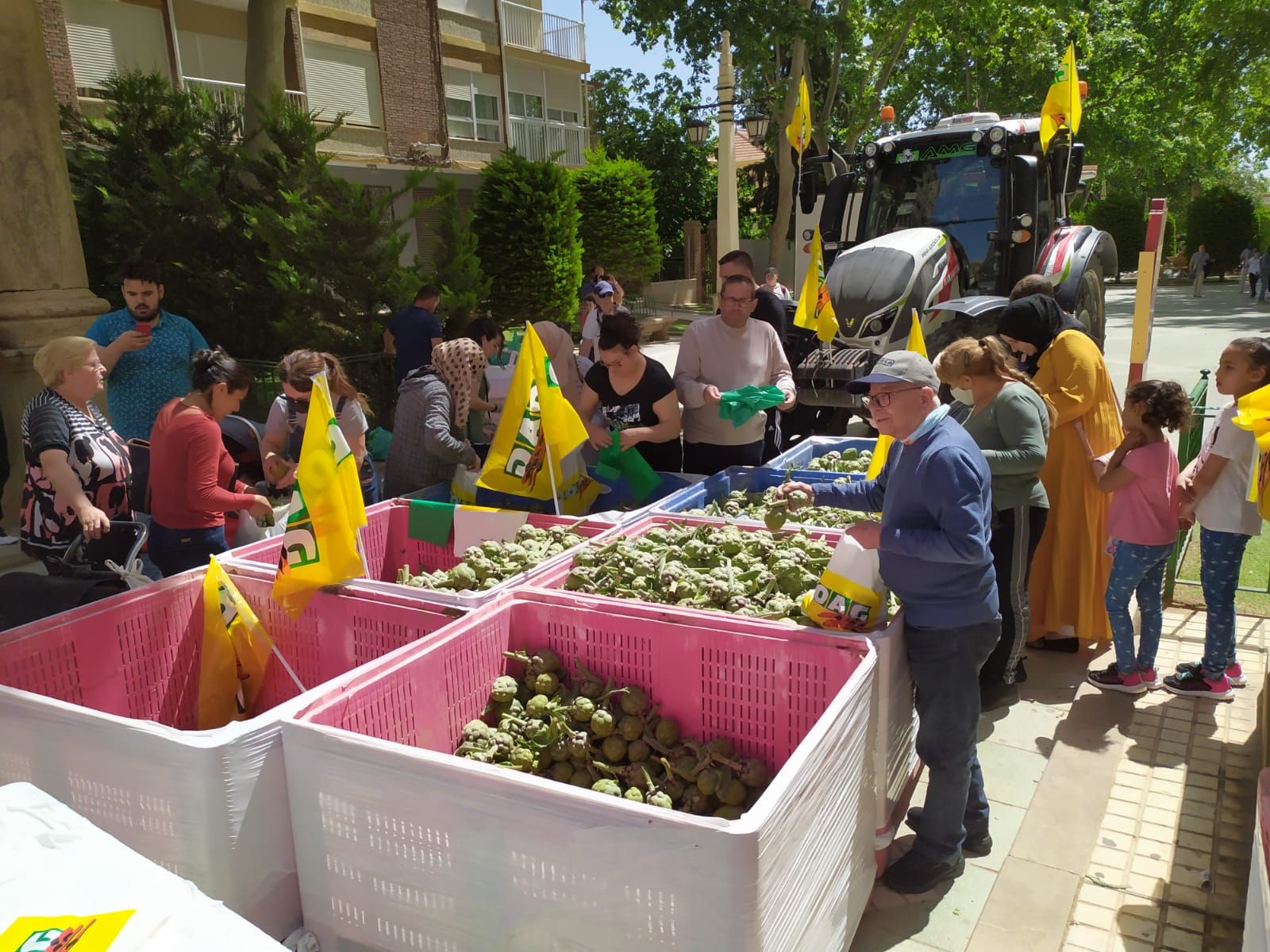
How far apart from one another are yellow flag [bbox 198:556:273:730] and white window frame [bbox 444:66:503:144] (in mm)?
23788

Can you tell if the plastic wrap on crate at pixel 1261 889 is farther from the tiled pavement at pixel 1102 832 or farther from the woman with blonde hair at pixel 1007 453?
the woman with blonde hair at pixel 1007 453

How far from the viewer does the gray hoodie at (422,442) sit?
475 centimetres

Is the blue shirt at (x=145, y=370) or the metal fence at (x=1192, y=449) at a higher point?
the blue shirt at (x=145, y=370)

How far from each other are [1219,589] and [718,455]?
248 cm

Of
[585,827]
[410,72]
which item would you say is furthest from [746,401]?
[410,72]

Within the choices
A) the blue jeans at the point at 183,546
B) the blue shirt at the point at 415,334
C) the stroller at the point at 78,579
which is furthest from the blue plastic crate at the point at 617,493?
the blue shirt at the point at 415,334

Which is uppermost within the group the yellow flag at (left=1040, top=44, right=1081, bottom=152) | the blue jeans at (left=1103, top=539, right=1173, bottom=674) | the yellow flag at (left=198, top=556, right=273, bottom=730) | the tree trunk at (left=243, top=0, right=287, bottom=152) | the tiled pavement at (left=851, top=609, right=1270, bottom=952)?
the tree trunk at (left=243, top=0, right=287, bottom=152)

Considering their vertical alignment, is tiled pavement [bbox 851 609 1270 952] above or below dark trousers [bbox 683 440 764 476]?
below

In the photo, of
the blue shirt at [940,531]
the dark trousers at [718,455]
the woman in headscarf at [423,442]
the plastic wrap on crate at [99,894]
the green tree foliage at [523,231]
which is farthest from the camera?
the green tree foliage at [523,231]

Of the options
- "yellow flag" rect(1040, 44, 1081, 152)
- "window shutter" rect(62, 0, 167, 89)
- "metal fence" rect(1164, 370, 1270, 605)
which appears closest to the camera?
"metal fence" rect(1164, 370, 1270, 605)

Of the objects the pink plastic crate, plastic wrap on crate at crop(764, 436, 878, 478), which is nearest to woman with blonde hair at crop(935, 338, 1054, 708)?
plastic wrap on crate at crop(764, 436, 878, 478)

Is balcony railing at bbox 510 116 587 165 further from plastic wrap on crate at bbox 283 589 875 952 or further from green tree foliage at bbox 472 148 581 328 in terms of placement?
plastic wrap on crate at bbox 283 589 875 952

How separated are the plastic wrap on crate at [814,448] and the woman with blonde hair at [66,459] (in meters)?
3.31

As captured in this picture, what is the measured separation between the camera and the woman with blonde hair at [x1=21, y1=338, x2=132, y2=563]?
11.4 feet
